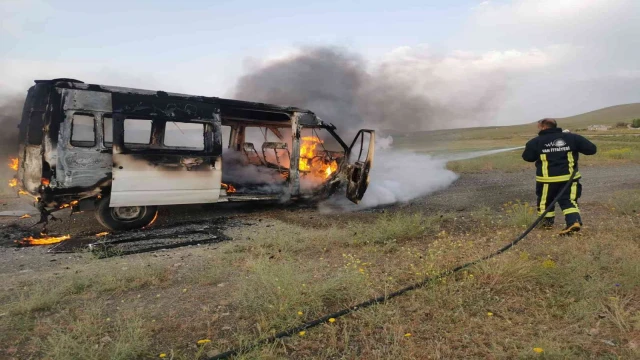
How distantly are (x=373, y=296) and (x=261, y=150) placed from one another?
23.6ft

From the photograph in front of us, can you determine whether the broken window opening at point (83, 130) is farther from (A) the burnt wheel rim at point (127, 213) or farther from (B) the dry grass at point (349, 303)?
(B) the dry grass at point (349, 303)

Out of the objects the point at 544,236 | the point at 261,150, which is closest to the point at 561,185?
the point at 544,236

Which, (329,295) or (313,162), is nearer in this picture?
(329,295)

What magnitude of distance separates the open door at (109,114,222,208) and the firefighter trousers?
5246mm

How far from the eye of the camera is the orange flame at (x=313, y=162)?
876cm

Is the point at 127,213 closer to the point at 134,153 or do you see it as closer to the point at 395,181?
the point at 134,153

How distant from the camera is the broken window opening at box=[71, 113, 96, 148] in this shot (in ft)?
19.7

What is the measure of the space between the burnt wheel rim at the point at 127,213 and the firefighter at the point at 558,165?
6.32 meters

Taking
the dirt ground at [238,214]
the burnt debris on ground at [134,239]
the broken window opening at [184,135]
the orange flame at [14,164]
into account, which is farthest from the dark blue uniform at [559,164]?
the orange flame at [14,164]

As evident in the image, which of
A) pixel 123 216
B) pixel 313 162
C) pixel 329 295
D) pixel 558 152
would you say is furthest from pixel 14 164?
pixel 558 152

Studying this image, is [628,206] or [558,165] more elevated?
[558,165]

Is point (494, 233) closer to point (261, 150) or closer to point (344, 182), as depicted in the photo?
point (344, 182)

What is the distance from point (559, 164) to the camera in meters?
5.63

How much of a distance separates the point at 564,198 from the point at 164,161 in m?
6.09
